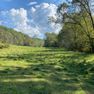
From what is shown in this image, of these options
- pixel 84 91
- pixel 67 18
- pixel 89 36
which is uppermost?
pixel 67 18

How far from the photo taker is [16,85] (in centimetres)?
1395

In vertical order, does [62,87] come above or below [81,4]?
below

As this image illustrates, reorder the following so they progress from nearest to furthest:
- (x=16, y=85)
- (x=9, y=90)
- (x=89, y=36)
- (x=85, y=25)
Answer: (x=9, y=90) < (x=16, y=85) < (x=89, y=36) < (x=85, y=25)

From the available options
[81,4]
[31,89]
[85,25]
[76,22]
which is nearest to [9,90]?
[31,89]

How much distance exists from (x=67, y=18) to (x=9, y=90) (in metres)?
44.6

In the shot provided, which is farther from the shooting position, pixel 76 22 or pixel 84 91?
pixel 76 22

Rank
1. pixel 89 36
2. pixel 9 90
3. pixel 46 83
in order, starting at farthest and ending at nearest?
1. pixel 89 36
2. pixel 46 83
3. pixel 9 90

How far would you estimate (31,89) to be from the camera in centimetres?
1336

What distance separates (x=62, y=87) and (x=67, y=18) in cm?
4271

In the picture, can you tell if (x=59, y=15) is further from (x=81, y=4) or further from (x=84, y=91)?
(x=84, y=91)

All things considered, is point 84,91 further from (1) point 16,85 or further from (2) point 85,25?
(2) point 85,25

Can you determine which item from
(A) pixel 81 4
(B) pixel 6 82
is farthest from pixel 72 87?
(A) pixel 81 4

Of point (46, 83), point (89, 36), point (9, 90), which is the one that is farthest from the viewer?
point (89, 36)

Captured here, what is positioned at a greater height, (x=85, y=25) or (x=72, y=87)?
(x=85, y=25)
